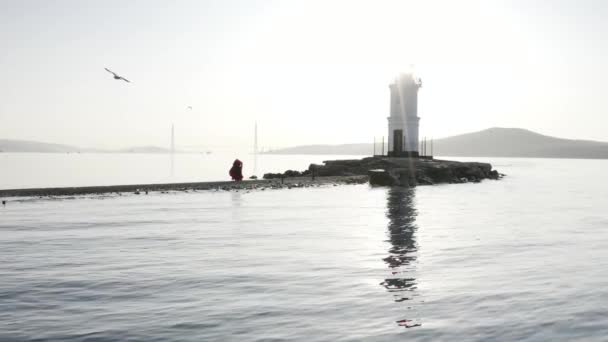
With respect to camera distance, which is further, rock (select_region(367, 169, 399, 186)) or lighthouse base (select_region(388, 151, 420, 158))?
lighthouse base (select_region(388, 151, 420, 158))

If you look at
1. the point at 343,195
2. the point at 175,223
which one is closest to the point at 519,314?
Answer: the point at 175,223

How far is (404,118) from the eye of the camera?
61250 millimetres

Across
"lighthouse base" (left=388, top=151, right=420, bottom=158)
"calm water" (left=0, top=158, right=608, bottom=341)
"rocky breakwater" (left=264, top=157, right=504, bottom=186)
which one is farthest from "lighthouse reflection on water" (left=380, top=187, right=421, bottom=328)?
"lighthouse base" (left=388, top=151, right=420, bottom=158)

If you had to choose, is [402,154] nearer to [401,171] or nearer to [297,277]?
[401,171]

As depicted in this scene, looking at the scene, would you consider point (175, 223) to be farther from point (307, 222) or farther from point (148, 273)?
point (148, 273)

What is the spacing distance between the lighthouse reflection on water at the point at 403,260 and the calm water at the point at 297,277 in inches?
2.2

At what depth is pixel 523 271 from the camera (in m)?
13.9

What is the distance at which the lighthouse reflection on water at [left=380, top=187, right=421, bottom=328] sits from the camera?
10.4m

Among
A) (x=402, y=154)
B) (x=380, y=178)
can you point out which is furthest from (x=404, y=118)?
(x=380, y=178)

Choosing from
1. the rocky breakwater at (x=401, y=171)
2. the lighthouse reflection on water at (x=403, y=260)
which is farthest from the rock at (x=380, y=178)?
the lighthouse reflection on water at (x=403, y=260)

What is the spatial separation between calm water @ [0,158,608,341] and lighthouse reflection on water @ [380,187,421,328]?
0.19 feet

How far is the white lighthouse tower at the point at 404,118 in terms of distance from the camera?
201ft

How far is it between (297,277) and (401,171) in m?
40.7

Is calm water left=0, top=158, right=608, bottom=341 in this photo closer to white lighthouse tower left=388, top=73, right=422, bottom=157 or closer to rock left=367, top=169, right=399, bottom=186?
rock left=367, top=169, right=399, bottom=186
